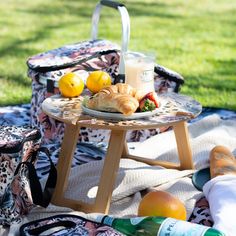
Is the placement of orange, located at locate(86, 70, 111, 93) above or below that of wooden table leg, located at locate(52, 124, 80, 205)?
above

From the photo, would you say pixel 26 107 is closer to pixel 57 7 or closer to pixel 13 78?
pixel 13 78

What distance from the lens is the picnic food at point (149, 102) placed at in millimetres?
3033

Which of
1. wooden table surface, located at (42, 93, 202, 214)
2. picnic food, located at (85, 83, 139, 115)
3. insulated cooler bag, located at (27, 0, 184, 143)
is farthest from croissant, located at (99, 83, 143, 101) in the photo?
insulated cooler bag, located at (27, 0, 184, 143)

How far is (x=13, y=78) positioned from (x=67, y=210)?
2.42 metres

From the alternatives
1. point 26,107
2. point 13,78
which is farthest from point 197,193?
point 13,78

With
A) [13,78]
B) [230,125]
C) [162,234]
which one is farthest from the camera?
[13,78]

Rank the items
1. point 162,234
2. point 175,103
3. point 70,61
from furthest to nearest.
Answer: point 70,61 < point 175,103 < point 162,234

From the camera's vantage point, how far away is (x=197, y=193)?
10.4 ft

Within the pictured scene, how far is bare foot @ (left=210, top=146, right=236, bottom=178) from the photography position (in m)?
3.20

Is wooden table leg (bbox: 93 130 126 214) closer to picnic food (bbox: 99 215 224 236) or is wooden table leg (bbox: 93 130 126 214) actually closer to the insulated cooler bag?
picnic food (bbox: 99 215 224 236)

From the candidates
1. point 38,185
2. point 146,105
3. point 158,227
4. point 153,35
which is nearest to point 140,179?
point 146,105

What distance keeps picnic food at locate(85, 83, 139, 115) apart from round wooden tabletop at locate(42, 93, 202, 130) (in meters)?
0.03

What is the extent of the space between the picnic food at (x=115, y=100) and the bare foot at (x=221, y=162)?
47cm

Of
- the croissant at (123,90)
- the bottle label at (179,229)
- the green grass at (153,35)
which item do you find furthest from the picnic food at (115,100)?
the green grass at (153,35)
